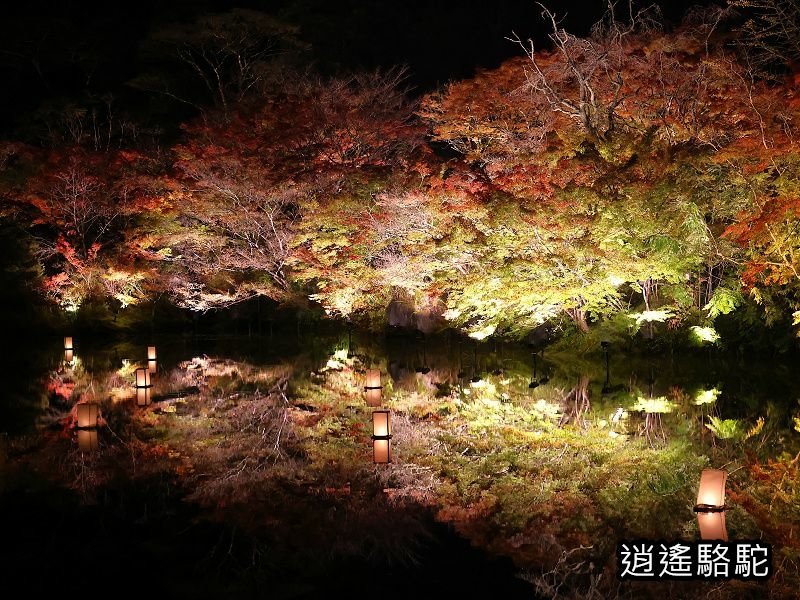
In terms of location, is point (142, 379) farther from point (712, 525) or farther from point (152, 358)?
point (712, 525)

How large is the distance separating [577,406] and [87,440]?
5.96 meters

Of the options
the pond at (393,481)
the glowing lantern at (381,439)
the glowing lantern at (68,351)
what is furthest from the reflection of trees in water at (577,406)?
the glowing lantern at (68,351)

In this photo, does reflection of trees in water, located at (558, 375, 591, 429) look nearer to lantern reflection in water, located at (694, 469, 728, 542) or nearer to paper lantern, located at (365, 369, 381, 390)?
paper lantern, located at (365, 369, 381, 390)

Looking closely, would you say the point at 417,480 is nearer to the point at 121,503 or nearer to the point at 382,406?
the point at 121,503

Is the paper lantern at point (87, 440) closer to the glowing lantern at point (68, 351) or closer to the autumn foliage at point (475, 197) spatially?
the autumn foliage at point (475, 197)

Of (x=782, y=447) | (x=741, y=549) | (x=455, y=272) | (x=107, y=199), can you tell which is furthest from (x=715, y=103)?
(x=107, y=199)

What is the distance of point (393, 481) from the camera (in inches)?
260

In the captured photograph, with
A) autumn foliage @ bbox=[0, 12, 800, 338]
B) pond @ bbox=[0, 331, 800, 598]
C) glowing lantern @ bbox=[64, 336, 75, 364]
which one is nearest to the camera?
pond @ bbox=[0, 331, 800, 598]

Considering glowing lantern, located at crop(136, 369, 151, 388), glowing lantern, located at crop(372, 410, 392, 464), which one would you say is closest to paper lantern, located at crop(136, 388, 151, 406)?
glowing lantern, located at crop(136, 369, 151, 388)

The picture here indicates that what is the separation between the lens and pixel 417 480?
21.7 feet

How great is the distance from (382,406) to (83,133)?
58.3 feet

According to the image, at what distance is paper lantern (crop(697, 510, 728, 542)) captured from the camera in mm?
4949

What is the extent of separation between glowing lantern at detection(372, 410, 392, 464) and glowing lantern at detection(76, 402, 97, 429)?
10.9 ft

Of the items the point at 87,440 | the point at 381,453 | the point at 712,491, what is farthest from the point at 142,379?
the point at 712,491
